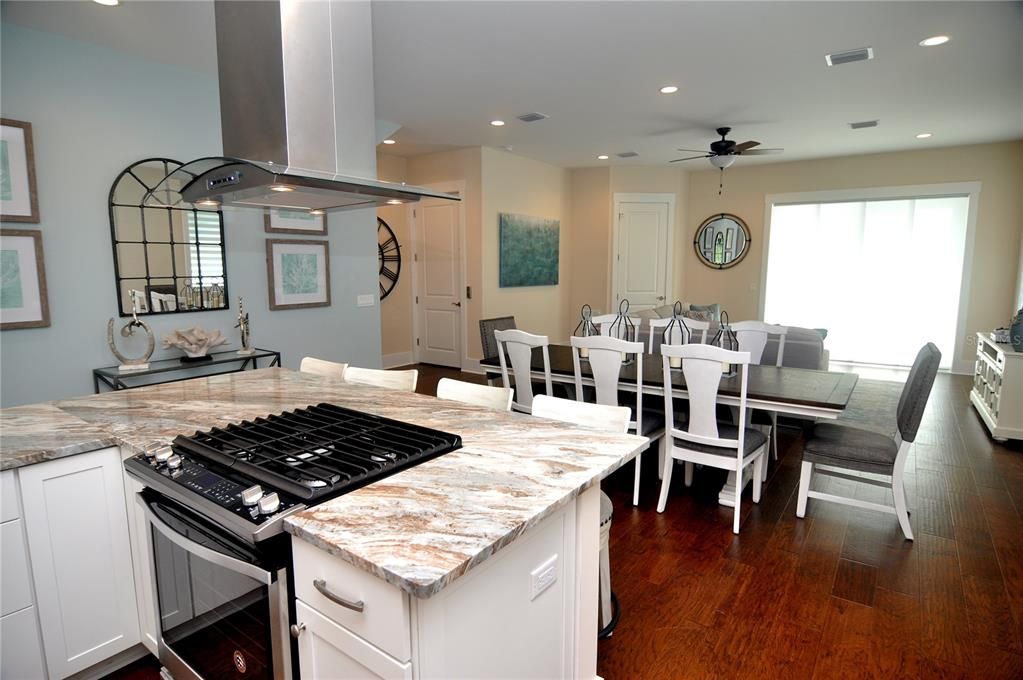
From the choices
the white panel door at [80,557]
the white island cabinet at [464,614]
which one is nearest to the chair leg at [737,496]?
the white island cabinet at [464,614]

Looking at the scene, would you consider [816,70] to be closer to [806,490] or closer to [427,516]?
[806,490]

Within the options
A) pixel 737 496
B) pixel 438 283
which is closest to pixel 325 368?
pixel 737 496

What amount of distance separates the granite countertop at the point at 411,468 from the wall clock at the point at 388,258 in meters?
4.52

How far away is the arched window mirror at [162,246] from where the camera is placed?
3389 mm

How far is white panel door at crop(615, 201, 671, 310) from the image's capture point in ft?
25.8

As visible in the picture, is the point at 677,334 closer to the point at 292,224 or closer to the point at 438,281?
the point at 292,224

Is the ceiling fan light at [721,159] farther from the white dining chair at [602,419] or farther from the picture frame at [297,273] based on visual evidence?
the white dining chair at [602,419]

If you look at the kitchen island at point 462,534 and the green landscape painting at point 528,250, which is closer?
the kitchen island at point 462,534

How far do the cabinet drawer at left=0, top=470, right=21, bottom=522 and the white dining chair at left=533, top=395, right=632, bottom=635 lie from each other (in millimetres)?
1619

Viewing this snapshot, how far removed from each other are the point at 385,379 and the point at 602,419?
114 cm

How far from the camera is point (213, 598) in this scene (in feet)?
4.76

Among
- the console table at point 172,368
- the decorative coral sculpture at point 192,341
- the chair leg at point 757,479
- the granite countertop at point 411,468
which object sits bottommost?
the chair leg at point 757,479

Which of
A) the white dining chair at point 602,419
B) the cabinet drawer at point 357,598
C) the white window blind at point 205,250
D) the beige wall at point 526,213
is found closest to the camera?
the cabinet drawer at point 357,598

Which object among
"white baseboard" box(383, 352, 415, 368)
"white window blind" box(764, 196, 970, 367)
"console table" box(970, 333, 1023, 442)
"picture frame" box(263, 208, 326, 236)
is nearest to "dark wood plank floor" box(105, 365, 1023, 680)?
"console table" box(970, 333, 1023, 442)
